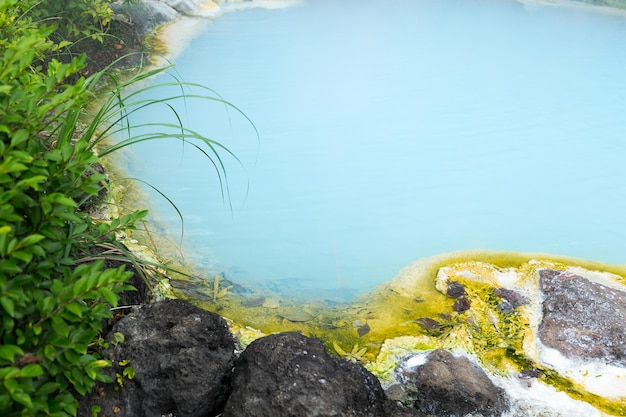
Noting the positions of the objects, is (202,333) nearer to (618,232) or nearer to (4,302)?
(4,302)

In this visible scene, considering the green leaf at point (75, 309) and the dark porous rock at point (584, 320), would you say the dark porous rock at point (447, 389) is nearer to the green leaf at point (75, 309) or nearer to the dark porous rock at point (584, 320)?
the dark porous rock at point (584, 320)

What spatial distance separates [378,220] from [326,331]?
1.05 metres

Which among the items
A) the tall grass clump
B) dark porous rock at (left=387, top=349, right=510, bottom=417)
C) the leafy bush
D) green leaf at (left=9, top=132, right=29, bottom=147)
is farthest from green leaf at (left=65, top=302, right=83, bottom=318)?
the leafy bush

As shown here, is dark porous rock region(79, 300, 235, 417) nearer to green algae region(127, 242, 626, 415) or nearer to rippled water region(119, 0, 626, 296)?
green algae region(127, 242, 626, 415)

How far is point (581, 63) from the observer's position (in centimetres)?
535

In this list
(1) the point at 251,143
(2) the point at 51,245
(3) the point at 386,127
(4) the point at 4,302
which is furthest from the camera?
(3) the point at 386,127

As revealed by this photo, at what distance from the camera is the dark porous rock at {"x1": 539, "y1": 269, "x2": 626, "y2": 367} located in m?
2.15

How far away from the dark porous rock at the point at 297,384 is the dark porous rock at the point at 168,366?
3.3 inches

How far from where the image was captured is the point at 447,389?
1.89 meters

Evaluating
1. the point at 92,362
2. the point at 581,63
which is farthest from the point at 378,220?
the point at 581,63

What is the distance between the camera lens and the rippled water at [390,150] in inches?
117

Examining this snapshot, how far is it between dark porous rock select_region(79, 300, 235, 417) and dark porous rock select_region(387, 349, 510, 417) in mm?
602

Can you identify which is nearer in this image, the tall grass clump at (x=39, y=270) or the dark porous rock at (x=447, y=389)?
the tall grass clump at (x=39, y=270)

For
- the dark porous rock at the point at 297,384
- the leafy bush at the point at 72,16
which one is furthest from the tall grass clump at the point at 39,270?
the leafy bush at the point at 72,16
